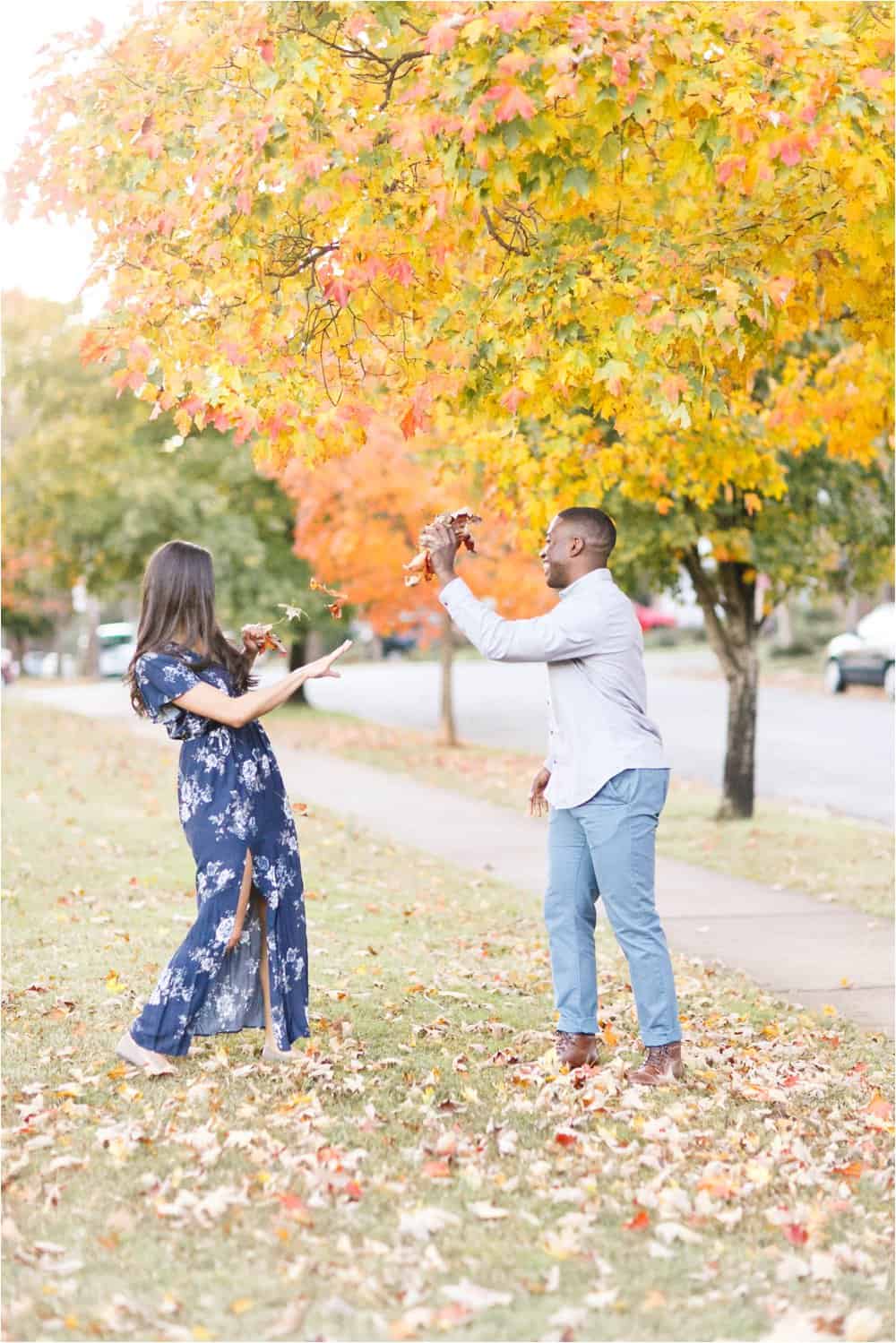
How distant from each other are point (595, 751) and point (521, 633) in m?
0.49

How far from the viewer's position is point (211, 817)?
551 centimetres

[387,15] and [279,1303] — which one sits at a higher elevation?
[387,15]

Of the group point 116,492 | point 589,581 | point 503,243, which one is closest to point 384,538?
point 116,492

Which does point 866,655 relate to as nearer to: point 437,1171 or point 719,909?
point 719,909

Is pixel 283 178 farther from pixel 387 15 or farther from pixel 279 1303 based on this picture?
pixel 279 1303

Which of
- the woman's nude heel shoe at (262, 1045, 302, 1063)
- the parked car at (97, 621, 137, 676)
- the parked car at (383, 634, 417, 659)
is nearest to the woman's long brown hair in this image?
the woman's nude heel shoe at (262, 1045, 302, 1063)

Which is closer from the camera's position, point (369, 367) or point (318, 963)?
point (369, 367)

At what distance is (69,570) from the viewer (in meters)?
26.1

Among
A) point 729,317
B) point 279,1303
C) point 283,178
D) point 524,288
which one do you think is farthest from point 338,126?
point 279,1303

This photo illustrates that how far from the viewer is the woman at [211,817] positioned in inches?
215

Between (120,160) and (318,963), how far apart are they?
12.6 feet

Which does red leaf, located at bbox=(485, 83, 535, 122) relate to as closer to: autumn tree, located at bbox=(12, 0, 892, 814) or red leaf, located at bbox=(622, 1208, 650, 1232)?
autumn tree, located at bbox=(12, 0, 892, 814)

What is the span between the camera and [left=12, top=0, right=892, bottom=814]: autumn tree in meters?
5.20

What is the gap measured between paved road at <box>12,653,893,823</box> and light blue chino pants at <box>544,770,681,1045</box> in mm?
10013
